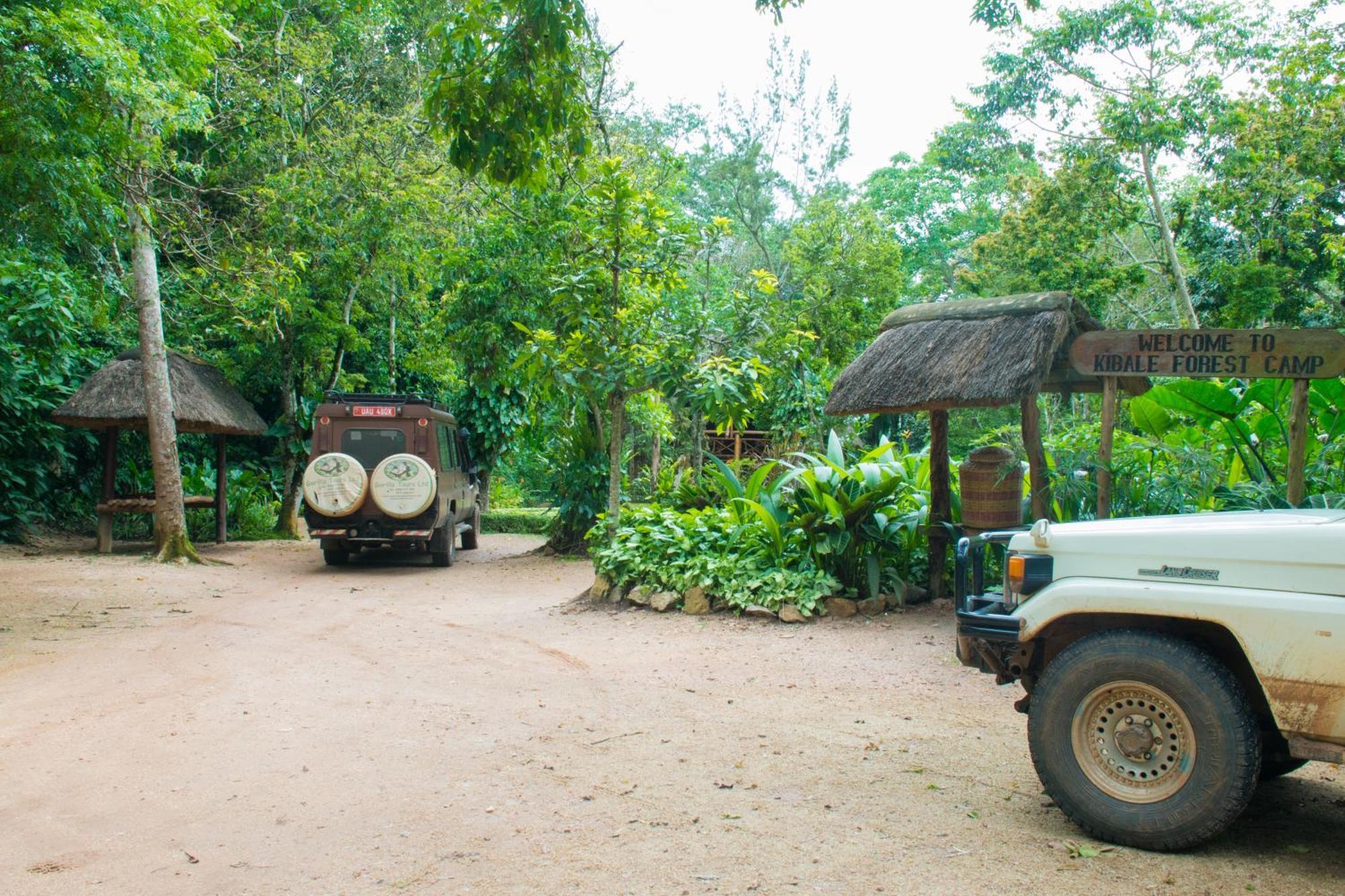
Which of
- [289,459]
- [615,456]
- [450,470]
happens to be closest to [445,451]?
[450,470]

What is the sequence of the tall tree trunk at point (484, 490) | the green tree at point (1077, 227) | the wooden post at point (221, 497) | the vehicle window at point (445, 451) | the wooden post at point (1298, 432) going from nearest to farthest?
the wooden post at point (1298, 432) → the vehicle window at point (445, 451) → the wooden post at point (221, 497) → the green tree at point (1077, 227) → the tall tree trunk at point (484, 490)

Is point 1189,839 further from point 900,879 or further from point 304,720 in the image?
point 304,720

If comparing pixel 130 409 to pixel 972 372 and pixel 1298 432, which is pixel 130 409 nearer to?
pixel 972 372

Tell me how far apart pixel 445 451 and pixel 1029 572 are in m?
11.8

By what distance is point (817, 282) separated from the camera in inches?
853

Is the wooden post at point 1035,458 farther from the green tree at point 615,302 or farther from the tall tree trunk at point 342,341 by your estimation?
the tall tree trunk at point 342,341

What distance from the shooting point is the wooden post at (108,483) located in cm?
1466

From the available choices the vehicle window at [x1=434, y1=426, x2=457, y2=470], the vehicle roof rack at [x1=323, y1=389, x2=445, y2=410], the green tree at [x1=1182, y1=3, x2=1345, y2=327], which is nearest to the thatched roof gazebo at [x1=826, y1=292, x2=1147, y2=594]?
the vehicle window at [x1=434, y1=426, x2=457, y2=470]

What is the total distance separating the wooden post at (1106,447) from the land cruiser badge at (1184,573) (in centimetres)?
398

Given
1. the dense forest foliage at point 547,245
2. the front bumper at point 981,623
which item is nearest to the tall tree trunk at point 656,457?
the dense forest foliage at point 547,245

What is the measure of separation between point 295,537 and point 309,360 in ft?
10.6

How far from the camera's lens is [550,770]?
5.01 m

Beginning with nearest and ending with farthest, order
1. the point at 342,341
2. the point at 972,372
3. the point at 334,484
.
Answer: the point at 972,372, the point at 334,484, the point at 342,341

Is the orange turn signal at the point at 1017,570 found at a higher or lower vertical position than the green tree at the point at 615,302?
lower
